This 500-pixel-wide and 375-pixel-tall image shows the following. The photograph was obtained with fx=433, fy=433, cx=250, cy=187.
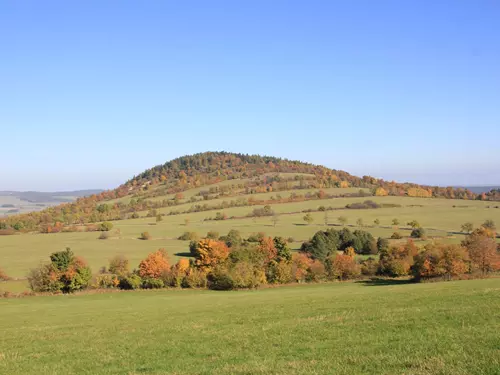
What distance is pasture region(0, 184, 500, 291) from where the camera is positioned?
288 feet

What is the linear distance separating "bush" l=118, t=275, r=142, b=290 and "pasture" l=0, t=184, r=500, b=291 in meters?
14.2

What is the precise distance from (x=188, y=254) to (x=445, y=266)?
48069 millimetres

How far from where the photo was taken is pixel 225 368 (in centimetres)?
1219

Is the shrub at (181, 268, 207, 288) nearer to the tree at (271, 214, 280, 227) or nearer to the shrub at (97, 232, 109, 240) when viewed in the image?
the shrub at (97, 232, 109, 240)

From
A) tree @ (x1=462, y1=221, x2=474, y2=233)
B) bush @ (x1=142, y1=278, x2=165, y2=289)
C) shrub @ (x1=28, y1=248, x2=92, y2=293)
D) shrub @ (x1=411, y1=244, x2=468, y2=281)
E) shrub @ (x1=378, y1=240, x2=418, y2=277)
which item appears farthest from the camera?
tree @ (x1=462, y1=221, x2=474, y2=233)

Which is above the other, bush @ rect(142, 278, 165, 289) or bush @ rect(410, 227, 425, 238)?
bush @ rect(410, 227, 425, 238)

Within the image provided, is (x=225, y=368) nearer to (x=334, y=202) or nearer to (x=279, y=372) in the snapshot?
(x=279, y=372)

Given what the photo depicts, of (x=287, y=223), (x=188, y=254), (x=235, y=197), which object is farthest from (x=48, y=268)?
(x=235, y=197)

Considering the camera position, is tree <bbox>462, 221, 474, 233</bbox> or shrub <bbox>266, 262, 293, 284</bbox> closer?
shrub <bbox>266, 262, 293, 284</bbox>

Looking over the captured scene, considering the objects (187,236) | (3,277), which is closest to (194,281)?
(3,277)

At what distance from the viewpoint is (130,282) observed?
2422 inches

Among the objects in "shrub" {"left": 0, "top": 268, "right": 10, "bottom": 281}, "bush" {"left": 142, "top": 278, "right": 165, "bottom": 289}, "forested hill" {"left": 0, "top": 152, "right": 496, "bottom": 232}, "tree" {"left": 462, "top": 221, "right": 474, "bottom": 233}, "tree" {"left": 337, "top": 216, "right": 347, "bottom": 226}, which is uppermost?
"forested hill" {"left": 0, "top": 152, "right": 496, "bottom": 232}

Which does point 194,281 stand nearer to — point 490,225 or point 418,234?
point 418,234

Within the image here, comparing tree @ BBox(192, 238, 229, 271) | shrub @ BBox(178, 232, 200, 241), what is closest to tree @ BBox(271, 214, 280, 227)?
shrub @ BBox(178, 232, 200, 241)
